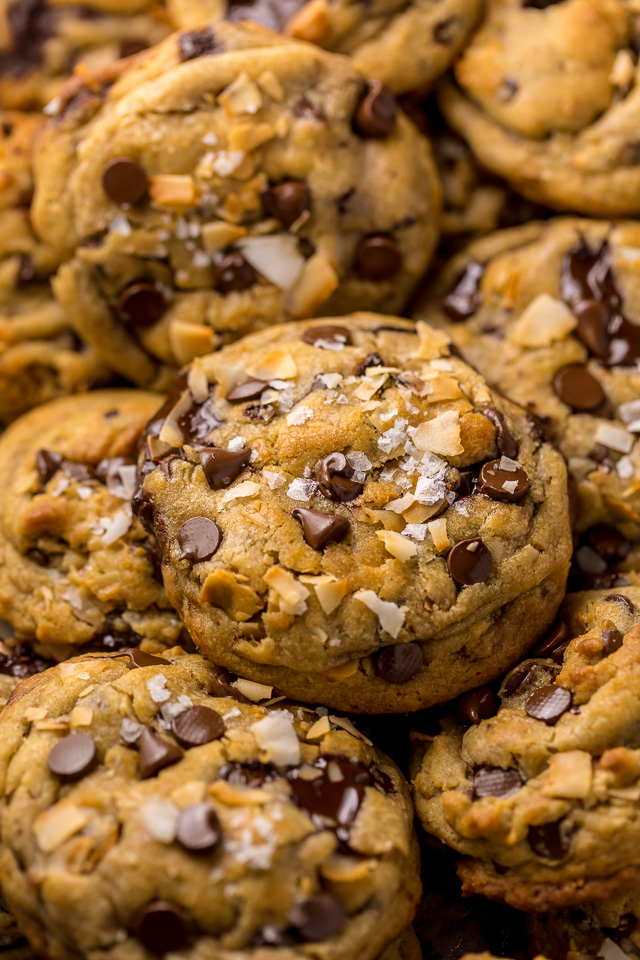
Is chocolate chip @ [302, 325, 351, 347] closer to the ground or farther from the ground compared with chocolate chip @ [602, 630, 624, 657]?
farther from the ground

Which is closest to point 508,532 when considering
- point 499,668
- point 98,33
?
point 499,668

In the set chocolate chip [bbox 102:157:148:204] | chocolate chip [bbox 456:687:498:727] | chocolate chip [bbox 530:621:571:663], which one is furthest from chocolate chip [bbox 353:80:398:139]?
chocolate chip [bbox 456:687:498:727]

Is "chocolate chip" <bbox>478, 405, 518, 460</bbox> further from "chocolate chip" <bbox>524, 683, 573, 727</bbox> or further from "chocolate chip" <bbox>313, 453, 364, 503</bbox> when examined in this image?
"chocolate chip" <bbox>524, 683, 573, 727</bbox>

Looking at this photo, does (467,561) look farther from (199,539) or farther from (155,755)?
(155,755)

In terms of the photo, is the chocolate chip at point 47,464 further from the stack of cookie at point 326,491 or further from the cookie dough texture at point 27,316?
the cookie dough texture at point 27,316

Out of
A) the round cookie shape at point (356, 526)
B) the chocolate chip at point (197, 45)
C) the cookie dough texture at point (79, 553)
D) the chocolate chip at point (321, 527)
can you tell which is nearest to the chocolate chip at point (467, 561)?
the round cookie shape at point (356, 526)

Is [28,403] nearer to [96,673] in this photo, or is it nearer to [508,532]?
[96,673]

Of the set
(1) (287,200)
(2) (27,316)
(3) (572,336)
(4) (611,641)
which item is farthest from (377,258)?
(4) (611,641)
